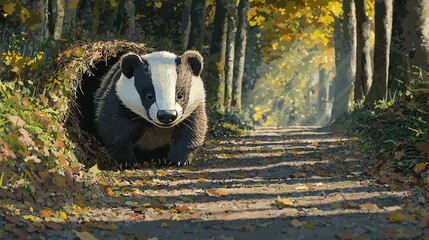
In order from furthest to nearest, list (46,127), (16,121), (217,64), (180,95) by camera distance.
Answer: (217,64), (180,95), (46,127), (16,121)

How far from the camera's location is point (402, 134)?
38.9ft

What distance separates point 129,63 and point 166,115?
47.8 inches

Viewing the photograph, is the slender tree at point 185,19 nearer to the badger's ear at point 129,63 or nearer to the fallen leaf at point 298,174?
the badger's ear at point 129,63

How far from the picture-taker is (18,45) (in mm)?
14656

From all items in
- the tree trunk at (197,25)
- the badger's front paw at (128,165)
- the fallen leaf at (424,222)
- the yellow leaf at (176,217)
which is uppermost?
the tree trunk at (197,25)

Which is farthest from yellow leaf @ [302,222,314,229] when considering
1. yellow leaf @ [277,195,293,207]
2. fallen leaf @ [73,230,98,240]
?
Answer: fallen leaf @ [73,230,98,240]

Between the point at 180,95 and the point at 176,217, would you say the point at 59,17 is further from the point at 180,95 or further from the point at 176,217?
the point at 176,217

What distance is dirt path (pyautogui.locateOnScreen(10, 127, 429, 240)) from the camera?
736 centimetres

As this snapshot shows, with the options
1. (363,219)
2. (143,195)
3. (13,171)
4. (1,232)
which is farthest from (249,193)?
(1,232)

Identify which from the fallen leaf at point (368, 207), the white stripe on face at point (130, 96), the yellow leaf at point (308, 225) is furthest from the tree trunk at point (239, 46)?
the yellow leaf at point (308, 225)

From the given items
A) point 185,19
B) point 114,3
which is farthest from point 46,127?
point 185,19

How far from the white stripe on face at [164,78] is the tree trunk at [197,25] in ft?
30.2

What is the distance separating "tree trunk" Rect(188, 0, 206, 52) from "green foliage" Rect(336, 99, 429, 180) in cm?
750

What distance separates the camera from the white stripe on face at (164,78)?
1098 cm
